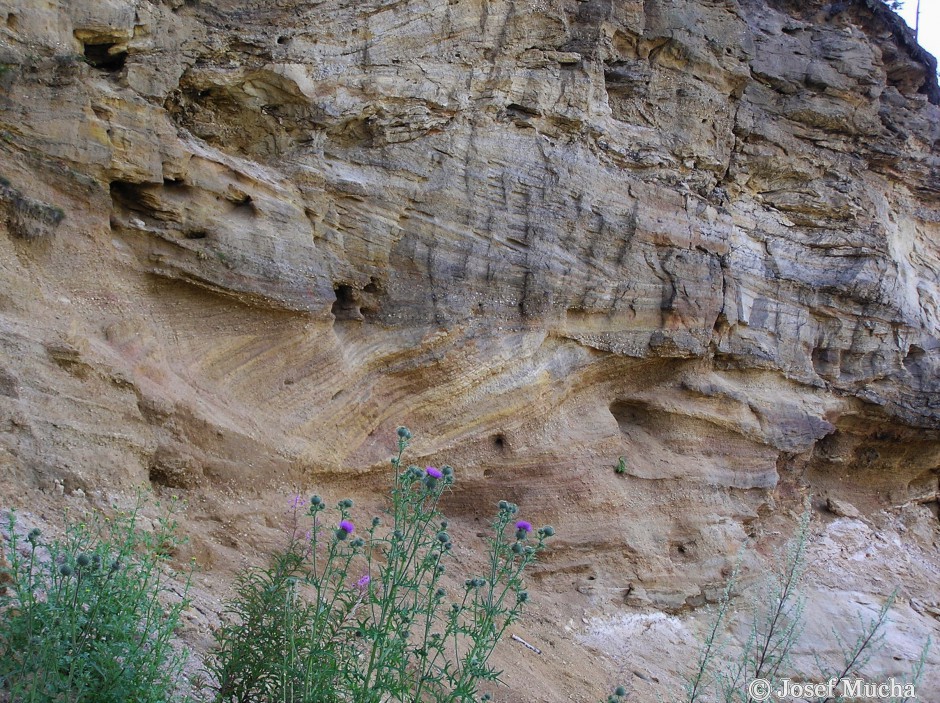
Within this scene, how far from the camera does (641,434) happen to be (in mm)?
11344

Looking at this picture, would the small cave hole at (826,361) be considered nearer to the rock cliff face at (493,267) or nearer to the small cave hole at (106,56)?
the rock cliff face at (493,267)

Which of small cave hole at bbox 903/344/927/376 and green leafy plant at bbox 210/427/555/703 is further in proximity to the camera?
small cave hole at bbox 903/344/927/376

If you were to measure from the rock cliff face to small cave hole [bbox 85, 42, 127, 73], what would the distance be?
3 cm

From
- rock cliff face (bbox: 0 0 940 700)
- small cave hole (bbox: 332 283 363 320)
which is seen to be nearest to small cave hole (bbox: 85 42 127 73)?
rock cliff face (bbox: 0 0 940 700)

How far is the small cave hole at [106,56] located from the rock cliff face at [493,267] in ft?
0.09

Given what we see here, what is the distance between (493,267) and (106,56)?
4807 mm

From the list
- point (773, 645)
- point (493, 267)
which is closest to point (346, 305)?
point (493, 267)

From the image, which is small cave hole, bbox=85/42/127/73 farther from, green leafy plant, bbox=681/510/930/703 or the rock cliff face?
green leafy plant, bbox=681/510/930/703

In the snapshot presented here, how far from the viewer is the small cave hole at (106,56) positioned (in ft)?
26.2

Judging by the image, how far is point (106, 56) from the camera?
26.4ft

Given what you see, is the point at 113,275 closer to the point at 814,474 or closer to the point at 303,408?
the point at 303,408

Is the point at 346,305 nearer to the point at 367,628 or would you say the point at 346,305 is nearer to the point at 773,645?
the point at 367,628

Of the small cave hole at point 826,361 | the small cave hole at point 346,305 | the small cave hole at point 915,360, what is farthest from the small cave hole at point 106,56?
the small cave hole at point 915,360

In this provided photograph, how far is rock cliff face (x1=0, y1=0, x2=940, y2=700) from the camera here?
745 cm
